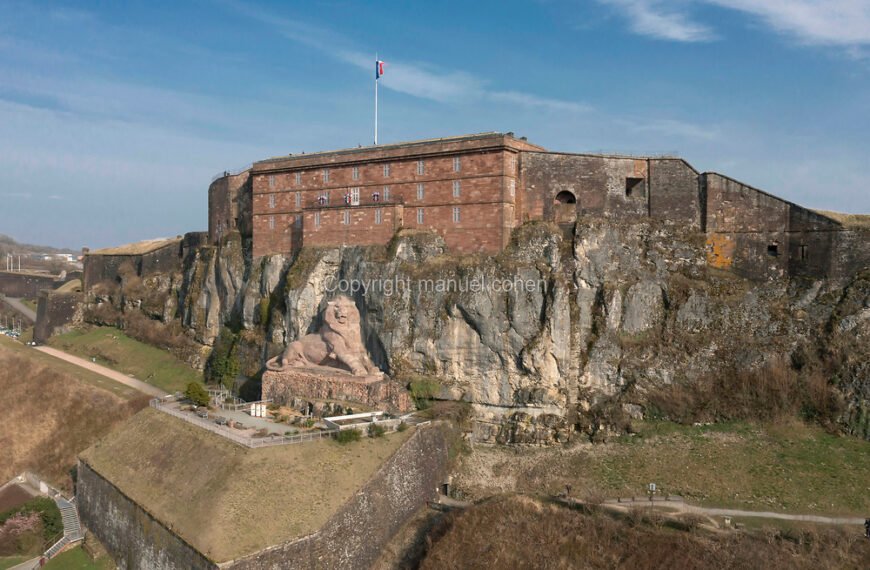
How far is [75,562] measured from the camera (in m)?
34.7

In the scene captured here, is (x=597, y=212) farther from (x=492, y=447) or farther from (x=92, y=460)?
(x=92, y=460)

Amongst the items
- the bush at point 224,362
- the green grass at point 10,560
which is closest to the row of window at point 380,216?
the bush at point 224,362

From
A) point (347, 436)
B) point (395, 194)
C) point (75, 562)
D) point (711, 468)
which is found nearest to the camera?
point (711, 468)

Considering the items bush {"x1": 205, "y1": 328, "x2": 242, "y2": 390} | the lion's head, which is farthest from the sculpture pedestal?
bush {"x1": 205, "y1": 328, "x2": 242, "y2": 390}

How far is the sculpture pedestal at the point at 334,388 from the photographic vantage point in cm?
3838

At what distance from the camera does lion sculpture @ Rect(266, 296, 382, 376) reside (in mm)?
40219

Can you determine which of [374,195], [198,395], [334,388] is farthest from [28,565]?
[374,195]

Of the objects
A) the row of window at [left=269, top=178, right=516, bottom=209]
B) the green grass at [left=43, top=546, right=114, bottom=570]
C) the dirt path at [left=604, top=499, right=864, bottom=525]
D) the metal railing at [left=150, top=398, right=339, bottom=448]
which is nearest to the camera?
the dirt path at [left=604, top=499, right=864, bottom=525]

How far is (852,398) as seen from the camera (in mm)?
31859

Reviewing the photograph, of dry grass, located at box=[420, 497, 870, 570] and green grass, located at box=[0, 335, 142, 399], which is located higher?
green grass, located at box=[0, 335, 142, 399]

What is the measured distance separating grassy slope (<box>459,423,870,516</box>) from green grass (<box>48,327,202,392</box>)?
26.9m

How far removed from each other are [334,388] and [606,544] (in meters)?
18.1

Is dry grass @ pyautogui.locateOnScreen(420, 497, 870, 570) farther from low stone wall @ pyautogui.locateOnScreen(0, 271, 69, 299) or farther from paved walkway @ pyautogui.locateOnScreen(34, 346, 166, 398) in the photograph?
low stone wall @ pyautogui.locateOnScreen(0, 271, 69, 299)

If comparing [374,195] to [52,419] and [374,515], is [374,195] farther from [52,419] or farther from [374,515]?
[52,419]
